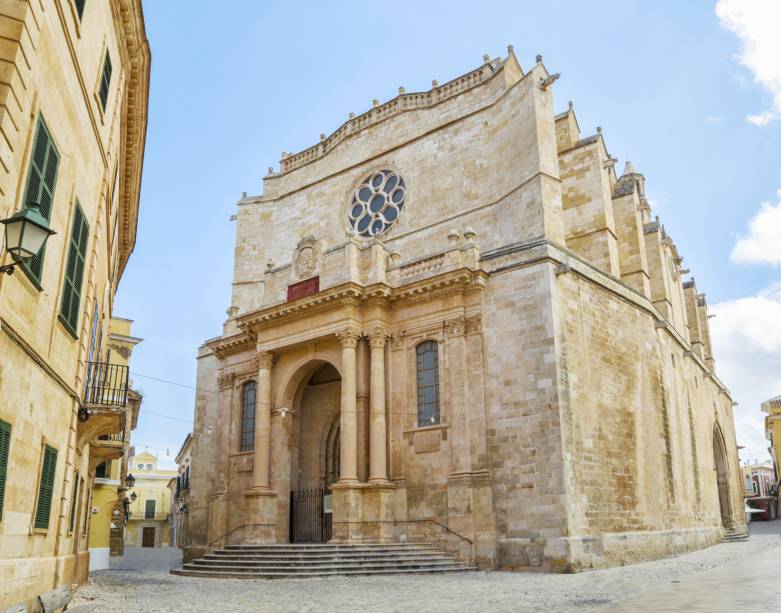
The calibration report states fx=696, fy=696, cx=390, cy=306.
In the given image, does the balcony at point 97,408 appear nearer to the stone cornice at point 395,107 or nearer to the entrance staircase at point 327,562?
the entrance staircase at point 327,562

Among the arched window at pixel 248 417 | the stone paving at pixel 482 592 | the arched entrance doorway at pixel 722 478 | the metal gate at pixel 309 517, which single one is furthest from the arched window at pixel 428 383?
the arched entrance doorway at pixel 722 478

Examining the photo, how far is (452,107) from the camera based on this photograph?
75.3ft

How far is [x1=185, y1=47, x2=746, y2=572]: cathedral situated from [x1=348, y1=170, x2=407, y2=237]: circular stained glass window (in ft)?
0.21

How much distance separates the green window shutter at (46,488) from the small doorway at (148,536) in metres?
52.0

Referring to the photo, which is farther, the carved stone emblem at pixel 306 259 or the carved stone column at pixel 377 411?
the carved stone emblem at pixel 306 259

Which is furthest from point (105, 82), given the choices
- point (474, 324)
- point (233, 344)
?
point (233, 344)

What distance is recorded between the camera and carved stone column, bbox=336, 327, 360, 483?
17.5m

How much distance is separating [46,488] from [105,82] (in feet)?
19.9

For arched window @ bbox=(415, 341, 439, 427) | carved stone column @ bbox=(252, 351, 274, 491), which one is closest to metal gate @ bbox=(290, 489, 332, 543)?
carved stone column @ bbox=(252, 351, 274, 491)

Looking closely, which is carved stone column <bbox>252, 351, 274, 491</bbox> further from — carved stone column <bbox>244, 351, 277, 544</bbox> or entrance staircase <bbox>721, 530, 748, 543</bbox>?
entrance staircase <bbox>721, 530, 748, 543</bbox>

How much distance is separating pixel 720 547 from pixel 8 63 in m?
23.0

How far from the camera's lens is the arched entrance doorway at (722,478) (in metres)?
28.0

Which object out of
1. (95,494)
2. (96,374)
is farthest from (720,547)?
(95,494)

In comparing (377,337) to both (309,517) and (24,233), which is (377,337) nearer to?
(309,517)
